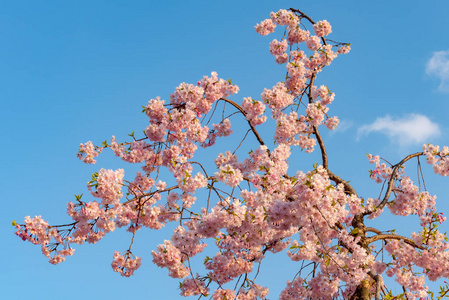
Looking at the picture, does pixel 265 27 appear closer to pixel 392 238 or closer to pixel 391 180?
pixel 391 180

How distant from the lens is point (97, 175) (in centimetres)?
734

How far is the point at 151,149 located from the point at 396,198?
573 centimetres

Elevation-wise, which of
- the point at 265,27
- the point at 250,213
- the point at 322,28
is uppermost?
the point at 265,27

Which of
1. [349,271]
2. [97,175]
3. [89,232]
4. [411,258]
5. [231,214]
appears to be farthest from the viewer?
[411,258]

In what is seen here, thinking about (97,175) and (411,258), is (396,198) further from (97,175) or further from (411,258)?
(97,175)

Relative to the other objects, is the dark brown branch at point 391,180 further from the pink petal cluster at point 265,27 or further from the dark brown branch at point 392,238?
Result: the pink petal cluster at point 265,27

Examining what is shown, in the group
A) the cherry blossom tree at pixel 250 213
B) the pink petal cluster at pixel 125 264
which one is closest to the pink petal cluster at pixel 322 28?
the cherry blossom tree at pixel 250 213

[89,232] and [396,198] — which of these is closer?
[89,232]

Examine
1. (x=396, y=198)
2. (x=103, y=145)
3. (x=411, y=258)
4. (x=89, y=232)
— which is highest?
(x=103, y=145)

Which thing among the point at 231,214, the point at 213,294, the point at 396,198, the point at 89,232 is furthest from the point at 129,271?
the point at 396,198

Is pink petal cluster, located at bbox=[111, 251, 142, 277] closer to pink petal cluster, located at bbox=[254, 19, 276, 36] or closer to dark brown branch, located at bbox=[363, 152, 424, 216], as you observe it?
dark brown branch, located at bbox=[363, 152, 424, 216]

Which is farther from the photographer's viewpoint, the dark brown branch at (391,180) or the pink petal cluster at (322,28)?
the pink petal cluster at (322,28)

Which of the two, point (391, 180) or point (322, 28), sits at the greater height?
point (322, 28)

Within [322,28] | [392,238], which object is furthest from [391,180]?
[322,28]
